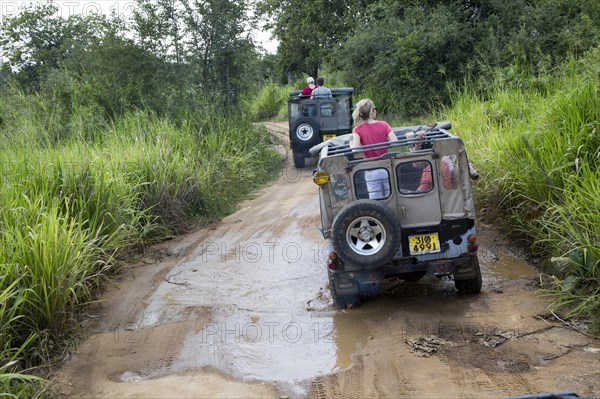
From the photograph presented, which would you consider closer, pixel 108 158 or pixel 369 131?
pixel 369 131

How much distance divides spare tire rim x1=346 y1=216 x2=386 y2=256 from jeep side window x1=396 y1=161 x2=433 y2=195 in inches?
20.2

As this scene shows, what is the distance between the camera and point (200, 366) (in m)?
5.10

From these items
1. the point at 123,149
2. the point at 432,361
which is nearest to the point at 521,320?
the point at 432,361

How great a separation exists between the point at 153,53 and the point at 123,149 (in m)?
4.72

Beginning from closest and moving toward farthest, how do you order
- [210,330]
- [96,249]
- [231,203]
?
1. [210,330]
2. [96,249]
3. [231,203]

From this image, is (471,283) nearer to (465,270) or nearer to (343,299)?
(465,270)

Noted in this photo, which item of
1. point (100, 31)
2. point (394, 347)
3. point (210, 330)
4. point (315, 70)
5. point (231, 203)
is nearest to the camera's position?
point (394, 347)

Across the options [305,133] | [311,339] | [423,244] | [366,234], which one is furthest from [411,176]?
[305,133]

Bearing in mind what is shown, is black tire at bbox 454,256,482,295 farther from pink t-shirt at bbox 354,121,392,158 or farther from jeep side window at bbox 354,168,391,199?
pink t-shirt at bbox 354,121,392,158

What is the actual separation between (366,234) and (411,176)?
0.74 meters

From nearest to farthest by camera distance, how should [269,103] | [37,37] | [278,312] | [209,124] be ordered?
[278,312] < [209,124] < [37,37] < [269,103]

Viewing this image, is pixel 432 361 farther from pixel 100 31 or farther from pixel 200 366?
pixel 100 31

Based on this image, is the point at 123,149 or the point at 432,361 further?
the point at 123,149

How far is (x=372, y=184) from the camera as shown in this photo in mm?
5812
